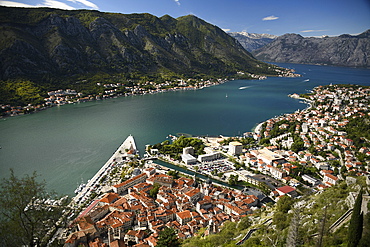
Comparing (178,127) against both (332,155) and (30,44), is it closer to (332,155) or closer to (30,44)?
(332,155)

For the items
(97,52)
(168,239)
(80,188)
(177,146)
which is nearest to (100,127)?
(177,146)

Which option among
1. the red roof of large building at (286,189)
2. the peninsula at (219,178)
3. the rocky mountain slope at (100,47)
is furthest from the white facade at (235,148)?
the rocky mountain slope at (100,47)

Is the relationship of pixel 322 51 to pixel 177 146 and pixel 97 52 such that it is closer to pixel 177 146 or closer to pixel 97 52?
pixel 97 52

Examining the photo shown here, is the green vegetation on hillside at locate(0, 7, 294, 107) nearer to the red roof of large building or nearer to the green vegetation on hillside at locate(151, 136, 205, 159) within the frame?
A: the green vegetation on hillside at locate(151, 136, 205, 159)

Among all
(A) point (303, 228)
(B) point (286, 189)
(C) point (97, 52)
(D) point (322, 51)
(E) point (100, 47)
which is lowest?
(B) point (286, 189)

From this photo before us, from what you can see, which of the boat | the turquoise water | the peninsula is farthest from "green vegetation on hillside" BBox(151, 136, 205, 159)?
the boat

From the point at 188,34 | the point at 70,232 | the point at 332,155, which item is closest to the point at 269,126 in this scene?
the point at 332,155
